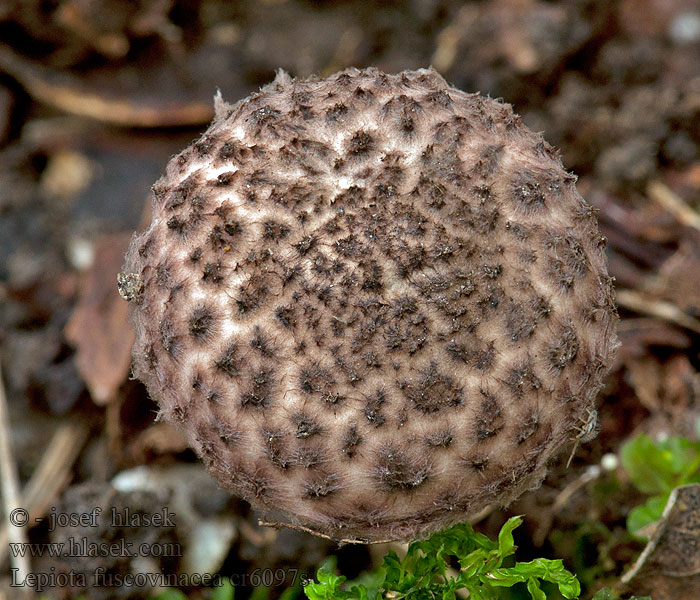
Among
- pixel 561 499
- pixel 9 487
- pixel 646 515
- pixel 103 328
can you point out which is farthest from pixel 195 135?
pixel 646 515

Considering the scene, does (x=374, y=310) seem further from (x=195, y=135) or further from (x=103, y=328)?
(x=195, y=135)

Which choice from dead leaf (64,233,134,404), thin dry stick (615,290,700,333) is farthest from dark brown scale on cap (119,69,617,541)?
thin dry stick (615,290,700,333)

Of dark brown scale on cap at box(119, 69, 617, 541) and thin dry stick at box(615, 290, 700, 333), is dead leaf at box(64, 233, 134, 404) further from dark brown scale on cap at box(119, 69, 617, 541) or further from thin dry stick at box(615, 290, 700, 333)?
thin dry stick at box(615, 290, 700, 333)

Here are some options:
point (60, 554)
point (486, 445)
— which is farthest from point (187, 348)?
point (60, 554)

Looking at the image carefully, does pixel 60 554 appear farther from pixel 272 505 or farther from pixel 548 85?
pixel 548 85

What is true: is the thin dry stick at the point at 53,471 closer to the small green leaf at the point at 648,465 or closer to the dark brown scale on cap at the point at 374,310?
the dark brown scale on cap at the point at 374,310
